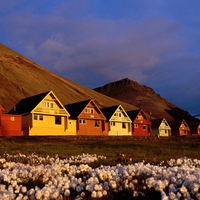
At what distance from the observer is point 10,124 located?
7450 cm

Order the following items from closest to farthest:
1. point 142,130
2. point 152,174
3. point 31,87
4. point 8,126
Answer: point 152,174, point 8,126, point 142,130, point 31,87

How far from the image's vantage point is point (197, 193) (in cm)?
625

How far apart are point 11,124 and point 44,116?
795cm

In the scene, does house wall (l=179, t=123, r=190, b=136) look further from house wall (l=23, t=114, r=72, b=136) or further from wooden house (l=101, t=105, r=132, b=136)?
house wall (l=23, t=114, r=72, b=136)

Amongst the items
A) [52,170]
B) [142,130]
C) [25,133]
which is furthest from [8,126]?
[52,170]

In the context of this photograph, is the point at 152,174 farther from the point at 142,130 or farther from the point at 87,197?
the point at 142,130

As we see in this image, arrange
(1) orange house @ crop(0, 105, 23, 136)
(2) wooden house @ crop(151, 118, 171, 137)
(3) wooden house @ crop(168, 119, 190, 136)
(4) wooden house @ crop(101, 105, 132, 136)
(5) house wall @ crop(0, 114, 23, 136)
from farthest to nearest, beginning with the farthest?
(3) wooden house @ crop(168, 119, 190, 136), (2) wooden house @ crop(151, 118, 171, 137), (4) wooden house @ crop(101, 105, 132, 136), (5) house wall @ crop(0, 114, 23, 136), (1) orange house @ crop(0, 105, 23, 136)

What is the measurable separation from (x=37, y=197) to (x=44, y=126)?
Result: 238ft

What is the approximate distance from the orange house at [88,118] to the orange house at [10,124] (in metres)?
15.5

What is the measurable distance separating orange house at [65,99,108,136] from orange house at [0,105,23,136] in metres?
15.5

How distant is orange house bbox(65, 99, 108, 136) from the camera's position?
85938 millimetres

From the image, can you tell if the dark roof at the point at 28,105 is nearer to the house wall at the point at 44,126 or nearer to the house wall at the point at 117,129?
the house wall at the point at 44,126

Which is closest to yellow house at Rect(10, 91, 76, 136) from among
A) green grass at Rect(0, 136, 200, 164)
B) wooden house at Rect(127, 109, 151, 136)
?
wooden house at Rect(127, 109, 151, 136)

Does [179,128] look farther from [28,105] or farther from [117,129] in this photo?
[28,105]
